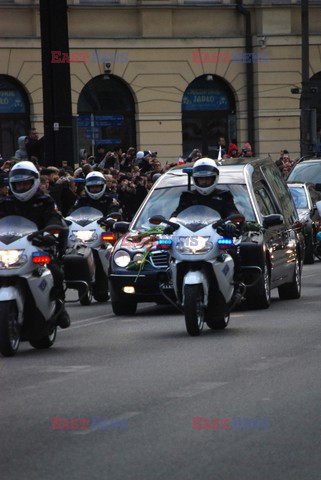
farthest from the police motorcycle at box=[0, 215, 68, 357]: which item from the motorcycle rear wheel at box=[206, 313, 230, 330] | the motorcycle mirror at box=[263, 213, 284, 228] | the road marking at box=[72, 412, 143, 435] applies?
the motorcycle mirror at box=[263, 213, 284, 228]

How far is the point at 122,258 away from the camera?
57.1ft

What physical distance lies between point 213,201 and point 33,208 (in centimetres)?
248

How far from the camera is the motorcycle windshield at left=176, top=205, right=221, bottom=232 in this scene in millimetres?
14727

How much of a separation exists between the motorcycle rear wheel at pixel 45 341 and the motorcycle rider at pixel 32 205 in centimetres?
17

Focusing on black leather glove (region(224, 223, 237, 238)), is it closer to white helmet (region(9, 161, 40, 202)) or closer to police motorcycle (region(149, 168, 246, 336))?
police motorcycle (region(149, 168, 246, 336))

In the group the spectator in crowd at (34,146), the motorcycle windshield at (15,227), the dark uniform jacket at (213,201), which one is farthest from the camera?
the spectator in crowd at (34,146)

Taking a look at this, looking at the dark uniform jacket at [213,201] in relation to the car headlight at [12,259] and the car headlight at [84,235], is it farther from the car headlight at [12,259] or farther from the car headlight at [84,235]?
the car headlight at [84,235]

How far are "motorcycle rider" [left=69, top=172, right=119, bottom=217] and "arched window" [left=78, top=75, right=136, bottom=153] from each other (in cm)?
2320

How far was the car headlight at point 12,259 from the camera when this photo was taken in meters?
13.0

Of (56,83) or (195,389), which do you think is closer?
(195,389)

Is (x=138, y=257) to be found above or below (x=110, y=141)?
below

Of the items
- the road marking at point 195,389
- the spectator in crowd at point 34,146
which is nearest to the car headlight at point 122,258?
the road marking at point 195,389

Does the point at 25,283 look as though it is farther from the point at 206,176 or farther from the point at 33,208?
the point at 206,176

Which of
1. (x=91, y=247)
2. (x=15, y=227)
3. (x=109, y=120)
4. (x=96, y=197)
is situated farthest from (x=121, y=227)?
(x=109, y=120)
